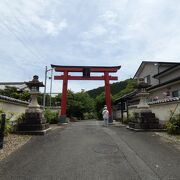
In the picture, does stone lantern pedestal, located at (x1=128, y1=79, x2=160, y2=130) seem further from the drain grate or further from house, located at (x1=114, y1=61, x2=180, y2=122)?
the drain grate

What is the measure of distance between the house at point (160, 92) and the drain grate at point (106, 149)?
6.03m

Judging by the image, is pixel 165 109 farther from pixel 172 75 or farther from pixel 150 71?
pixel 150 71

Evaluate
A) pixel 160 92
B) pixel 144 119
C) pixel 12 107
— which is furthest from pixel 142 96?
pixel 12 107

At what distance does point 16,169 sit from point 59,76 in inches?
675

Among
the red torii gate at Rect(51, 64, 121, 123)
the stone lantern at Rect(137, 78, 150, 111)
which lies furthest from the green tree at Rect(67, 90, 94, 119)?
the stone lantern at Rect(137, 78, 150, 111)

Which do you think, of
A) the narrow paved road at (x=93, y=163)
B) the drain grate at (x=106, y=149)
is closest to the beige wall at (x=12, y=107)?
the narrow paved road at (x=93, y=163)

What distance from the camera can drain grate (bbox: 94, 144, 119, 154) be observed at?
23.4 ft

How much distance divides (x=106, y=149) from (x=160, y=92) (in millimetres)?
14046

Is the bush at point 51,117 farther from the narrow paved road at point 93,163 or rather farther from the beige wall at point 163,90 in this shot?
the narrow paved road at point 93,163

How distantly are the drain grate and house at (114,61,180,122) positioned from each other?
603 centimetres

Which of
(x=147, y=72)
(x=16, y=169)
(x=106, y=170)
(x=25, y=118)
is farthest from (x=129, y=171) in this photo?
(x=147, y=72)

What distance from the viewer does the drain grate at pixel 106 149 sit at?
7.13 m

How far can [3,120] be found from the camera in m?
Result: 7.75

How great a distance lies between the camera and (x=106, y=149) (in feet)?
24.4
